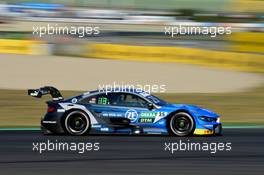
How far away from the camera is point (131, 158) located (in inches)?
356

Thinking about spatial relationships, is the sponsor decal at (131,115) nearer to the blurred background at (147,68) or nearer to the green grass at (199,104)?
the green grass at (199,104)

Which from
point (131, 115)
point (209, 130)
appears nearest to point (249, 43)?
point (209, 130)

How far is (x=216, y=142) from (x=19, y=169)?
3737 millimetres

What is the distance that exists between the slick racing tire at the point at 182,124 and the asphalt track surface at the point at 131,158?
182 millimetres

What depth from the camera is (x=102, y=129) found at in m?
11.3

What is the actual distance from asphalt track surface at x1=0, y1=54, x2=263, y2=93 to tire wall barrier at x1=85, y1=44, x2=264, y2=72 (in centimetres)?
48

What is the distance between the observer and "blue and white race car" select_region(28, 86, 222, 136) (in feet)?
36.1

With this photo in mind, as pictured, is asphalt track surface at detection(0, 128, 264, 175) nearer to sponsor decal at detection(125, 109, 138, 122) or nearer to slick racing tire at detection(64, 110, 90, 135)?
slick racing tire at detection(64, 110, 90, 135)

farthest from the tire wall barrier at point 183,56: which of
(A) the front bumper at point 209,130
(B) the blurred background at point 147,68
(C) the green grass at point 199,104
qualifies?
(A) the front bumper at point 209,130

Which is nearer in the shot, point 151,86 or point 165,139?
point 165,139

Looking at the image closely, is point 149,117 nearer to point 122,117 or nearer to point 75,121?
point 122,117

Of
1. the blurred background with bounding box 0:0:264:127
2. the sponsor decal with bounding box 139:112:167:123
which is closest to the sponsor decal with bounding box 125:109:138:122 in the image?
the sponsor decal with bounding box 139:112:167:123

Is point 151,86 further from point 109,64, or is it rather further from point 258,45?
point 258,45

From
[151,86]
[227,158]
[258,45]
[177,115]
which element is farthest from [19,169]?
[258,45]
